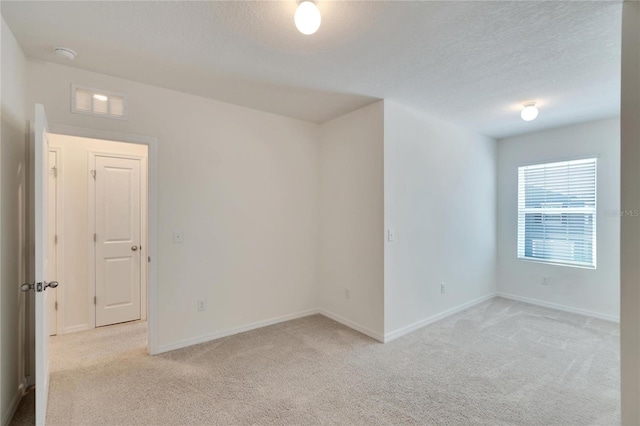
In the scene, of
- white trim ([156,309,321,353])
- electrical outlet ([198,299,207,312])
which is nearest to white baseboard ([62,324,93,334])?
white trim ([156,309,321,353])

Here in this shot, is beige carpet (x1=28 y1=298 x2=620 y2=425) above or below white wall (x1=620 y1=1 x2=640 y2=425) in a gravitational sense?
below

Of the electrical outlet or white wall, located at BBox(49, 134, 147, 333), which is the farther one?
white wall, located at BBox(49, 134, 147, 333)

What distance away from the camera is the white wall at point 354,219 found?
3217mm

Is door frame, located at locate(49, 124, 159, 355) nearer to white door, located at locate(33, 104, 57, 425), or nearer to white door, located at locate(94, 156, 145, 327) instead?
white door, located at locate(33, 104, 57, 425)

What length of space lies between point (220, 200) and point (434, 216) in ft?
8.59

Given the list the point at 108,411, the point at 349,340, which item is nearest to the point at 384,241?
the point at 349,340

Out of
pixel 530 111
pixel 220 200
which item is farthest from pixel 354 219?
pixel 530 111

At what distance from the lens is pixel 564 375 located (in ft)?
8.14

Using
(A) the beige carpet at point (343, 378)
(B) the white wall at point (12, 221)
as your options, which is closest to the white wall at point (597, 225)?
(A) the beige carpet at point (343, 378)

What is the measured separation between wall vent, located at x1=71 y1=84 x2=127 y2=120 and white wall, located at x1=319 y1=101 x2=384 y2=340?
2.28 metres

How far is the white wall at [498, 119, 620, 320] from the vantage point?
371 cm

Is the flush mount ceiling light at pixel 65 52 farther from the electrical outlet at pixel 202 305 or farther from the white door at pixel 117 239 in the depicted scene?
the electrical outlet at pixel 202 305

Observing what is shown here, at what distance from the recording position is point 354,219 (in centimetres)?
351

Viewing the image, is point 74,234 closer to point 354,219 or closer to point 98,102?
point 98,102
